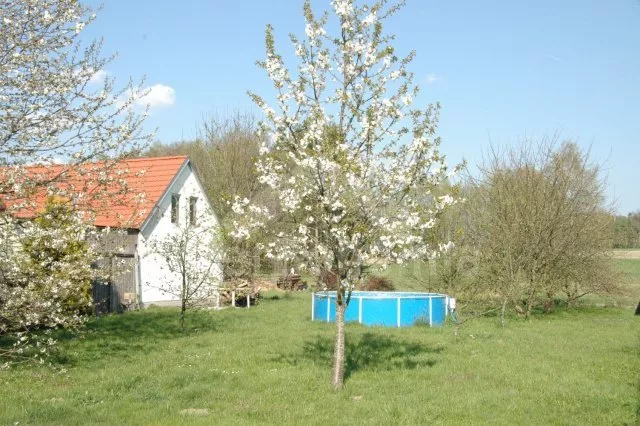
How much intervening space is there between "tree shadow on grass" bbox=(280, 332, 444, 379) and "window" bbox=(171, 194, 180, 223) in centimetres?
1273

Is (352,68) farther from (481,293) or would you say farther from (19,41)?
(481,293)

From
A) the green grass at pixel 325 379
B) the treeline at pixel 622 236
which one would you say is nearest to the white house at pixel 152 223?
the green grass at pixel 325 379

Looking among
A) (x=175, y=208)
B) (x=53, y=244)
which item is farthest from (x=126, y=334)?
(x=175, y=208)

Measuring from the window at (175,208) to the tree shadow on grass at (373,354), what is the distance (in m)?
12.7

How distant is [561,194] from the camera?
22.5 metres

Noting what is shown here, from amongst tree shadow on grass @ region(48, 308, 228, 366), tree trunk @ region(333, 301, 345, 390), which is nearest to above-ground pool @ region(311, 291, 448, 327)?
tree shadow on grass @ region(48, 308, 228, 366)

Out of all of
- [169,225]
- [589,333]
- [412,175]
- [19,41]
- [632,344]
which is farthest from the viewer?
[169,225]

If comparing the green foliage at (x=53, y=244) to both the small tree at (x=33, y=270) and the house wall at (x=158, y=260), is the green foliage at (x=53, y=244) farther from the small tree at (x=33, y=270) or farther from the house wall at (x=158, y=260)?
the house wall at (x=158, y=260)

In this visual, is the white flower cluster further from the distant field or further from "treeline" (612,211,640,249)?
"treeline" (612,211,640,249)

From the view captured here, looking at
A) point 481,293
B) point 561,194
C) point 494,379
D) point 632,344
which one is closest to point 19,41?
A: point 494,379

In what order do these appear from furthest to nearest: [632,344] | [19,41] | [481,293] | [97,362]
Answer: [481,293] < [632,344] < [97,362] < [19,41]

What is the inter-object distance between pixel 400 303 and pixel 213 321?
5703 mm

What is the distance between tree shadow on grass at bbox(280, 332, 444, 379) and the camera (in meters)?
11.3

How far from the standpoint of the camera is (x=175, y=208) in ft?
86.2
